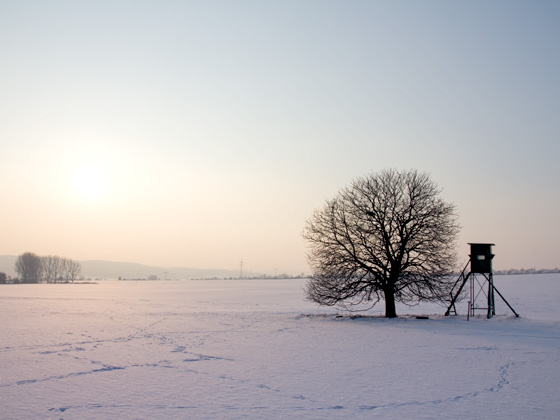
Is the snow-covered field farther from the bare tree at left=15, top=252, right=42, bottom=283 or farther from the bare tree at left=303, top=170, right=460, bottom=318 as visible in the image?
the bare tree at left=15, top=252, right=42, bottom=283

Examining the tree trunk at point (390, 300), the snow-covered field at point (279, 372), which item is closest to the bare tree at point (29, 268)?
the snow-covered field at point (279, 372)

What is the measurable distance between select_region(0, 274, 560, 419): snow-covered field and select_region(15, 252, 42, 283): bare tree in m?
169

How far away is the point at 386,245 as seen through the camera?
3127cm

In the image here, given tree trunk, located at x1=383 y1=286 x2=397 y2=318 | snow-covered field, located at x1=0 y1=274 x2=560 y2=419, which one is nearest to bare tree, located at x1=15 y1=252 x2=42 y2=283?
snow-covered field, located at x1=0 y1=274 x2=560 y2=419

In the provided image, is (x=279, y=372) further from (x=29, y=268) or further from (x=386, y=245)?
(x=29, y=268)

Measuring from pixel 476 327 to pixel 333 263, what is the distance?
9553mm

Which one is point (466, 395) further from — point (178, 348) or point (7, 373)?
point (7, 373)

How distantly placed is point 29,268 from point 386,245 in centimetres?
17785

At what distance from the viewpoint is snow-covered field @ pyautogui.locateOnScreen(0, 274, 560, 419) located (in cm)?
1037

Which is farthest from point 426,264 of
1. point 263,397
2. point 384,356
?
point 263,397

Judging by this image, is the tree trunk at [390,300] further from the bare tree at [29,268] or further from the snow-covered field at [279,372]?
the bare tree at [29,268]

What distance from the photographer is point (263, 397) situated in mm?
11391

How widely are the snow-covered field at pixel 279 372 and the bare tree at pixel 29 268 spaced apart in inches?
6638

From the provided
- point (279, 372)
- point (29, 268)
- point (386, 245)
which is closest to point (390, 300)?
point (386, 245)
